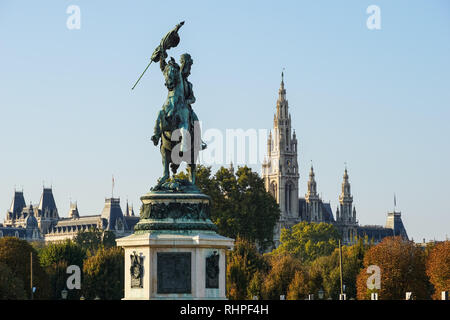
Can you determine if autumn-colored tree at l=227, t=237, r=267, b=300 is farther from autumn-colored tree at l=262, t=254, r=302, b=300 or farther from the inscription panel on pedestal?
the inscription panel on pedestal

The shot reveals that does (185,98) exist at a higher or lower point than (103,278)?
higher

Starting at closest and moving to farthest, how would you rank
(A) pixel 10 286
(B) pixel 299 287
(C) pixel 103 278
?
(A) pixel 10 286
(B) pixel 299 287
(C) pixel 103 278

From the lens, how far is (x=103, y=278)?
4114 inches

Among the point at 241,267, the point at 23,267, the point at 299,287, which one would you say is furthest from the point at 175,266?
the point at 299,287

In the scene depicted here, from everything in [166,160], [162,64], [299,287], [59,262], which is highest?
[162,64]

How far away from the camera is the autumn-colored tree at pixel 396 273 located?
96.3 m

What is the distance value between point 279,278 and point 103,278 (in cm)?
1493

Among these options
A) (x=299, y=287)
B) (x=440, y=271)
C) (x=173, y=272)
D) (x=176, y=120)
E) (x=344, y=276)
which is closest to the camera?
(x=173, y=272)

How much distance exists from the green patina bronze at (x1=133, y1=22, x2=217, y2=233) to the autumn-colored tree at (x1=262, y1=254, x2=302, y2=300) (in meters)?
54.9

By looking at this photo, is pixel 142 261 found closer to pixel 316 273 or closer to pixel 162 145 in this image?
pixel 162 145

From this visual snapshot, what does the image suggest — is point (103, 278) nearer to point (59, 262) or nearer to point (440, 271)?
point (59, 262)

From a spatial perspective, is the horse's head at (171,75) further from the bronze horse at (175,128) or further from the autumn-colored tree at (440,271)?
the autumn-colored tree at (440,271)
